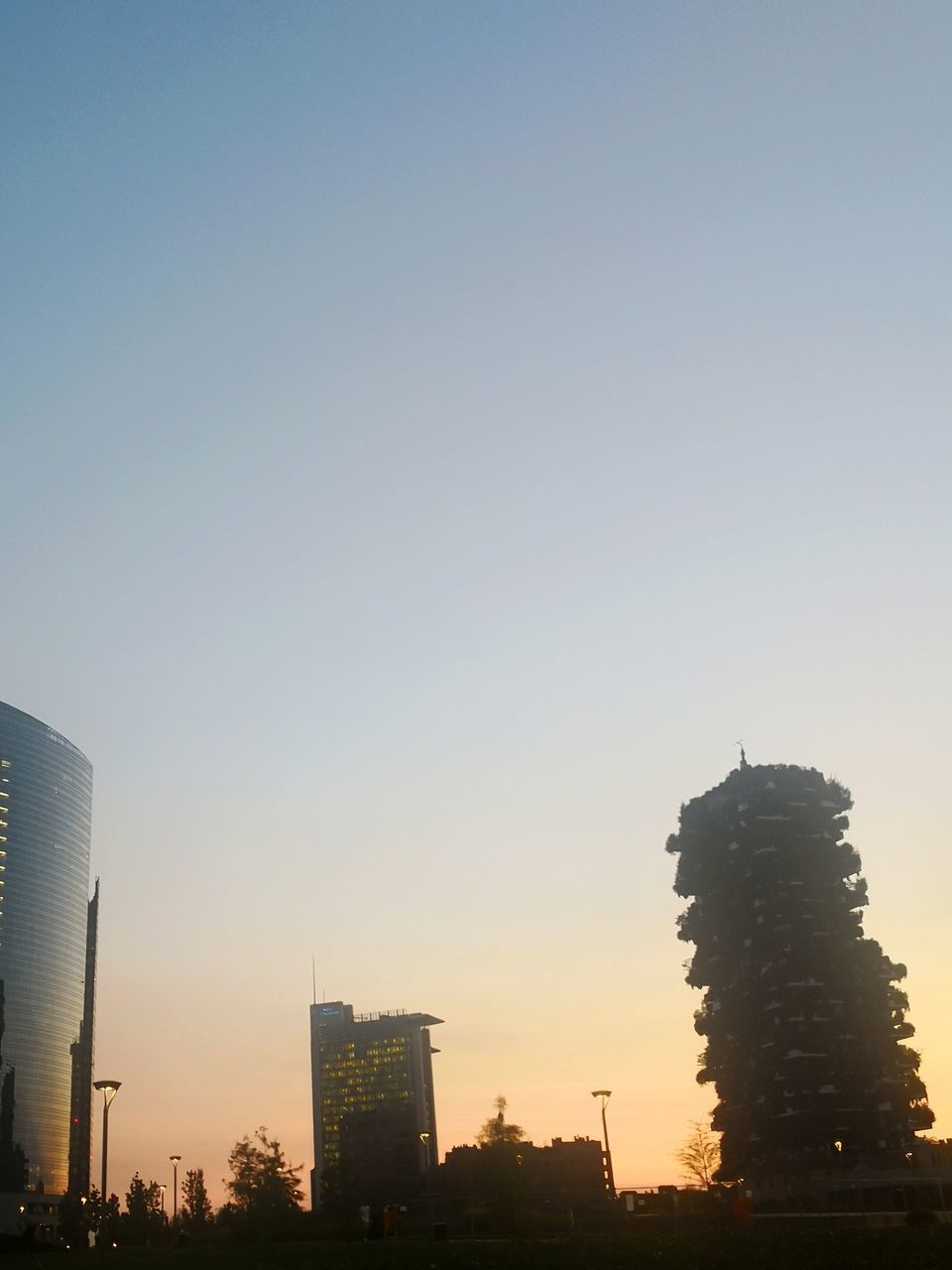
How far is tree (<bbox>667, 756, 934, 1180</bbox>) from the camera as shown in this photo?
393 ft

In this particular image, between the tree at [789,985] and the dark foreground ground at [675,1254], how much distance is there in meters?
80.0

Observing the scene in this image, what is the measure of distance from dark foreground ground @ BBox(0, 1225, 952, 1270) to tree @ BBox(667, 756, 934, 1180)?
7996 cm

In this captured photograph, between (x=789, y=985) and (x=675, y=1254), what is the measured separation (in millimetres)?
94281

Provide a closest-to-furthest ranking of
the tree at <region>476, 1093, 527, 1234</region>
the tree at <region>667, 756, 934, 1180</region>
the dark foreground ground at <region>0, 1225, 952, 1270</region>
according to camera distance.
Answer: the dark foreground ground at <region>0, 1225, 952, 1270</region>, the tree at <region>476, 1093, 527, 1234</region>, the tree at <region>667, 756, 934, 1180</region>

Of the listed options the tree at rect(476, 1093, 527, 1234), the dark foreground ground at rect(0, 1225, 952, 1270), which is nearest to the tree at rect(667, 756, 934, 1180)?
the tree at rect(476, 1093, 527, 1234)

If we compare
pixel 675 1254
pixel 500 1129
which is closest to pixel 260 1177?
pixel 500 1129

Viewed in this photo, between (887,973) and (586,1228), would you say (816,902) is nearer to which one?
(887,973)

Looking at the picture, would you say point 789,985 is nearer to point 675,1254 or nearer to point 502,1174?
point 502,1174

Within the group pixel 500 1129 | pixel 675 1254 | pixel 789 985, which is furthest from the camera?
pixel 500 1129

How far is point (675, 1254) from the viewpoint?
37.0 metres

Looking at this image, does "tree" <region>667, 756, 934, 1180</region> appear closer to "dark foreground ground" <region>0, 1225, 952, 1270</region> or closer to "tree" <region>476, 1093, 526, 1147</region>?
"tree" <region>476, 1093, 526, 1147</region>

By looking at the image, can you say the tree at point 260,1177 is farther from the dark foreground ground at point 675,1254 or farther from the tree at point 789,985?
the dark foreground ground at point 675,1254

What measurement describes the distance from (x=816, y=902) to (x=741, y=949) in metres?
9.73

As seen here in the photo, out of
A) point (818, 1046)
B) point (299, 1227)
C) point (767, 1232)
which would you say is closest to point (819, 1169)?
point (818, 1046)
